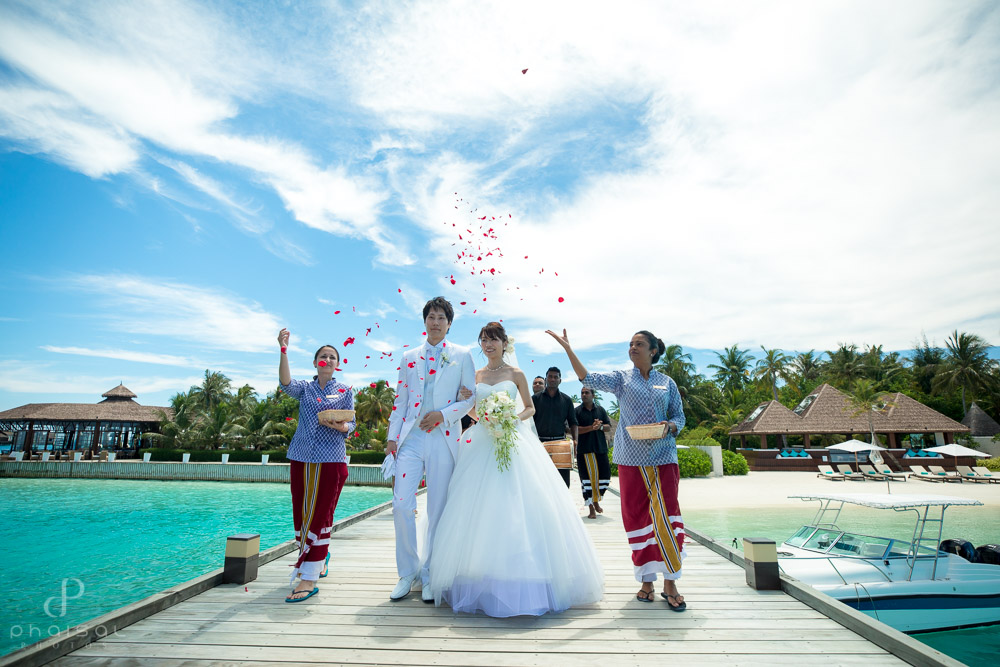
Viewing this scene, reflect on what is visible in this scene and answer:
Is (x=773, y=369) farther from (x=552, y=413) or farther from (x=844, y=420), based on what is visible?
(x=552, y=413)

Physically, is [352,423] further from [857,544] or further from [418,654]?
[857,544]

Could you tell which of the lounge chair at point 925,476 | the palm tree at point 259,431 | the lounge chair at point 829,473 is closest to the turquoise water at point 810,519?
the lounge chair at point 829,473

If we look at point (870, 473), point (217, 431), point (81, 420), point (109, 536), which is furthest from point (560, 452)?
point (81, 420)

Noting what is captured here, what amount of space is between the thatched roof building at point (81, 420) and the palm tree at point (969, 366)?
7092 cm

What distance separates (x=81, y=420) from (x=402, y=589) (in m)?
47.7

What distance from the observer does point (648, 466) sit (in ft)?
13.5

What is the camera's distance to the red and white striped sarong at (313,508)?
13.7ft

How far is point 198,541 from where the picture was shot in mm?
14602

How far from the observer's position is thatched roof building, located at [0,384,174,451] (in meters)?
39.9

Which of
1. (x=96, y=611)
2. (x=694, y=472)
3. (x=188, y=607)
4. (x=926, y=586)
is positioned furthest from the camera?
(x=694, y=472)

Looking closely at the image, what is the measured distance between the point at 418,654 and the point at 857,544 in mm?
7538

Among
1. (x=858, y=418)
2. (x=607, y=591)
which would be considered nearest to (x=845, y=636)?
(x=607, y=591)

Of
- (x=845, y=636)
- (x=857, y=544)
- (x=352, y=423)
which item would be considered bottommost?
(x=857, y=544)

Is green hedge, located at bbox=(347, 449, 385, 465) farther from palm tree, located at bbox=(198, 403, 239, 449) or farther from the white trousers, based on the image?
the white trousers
